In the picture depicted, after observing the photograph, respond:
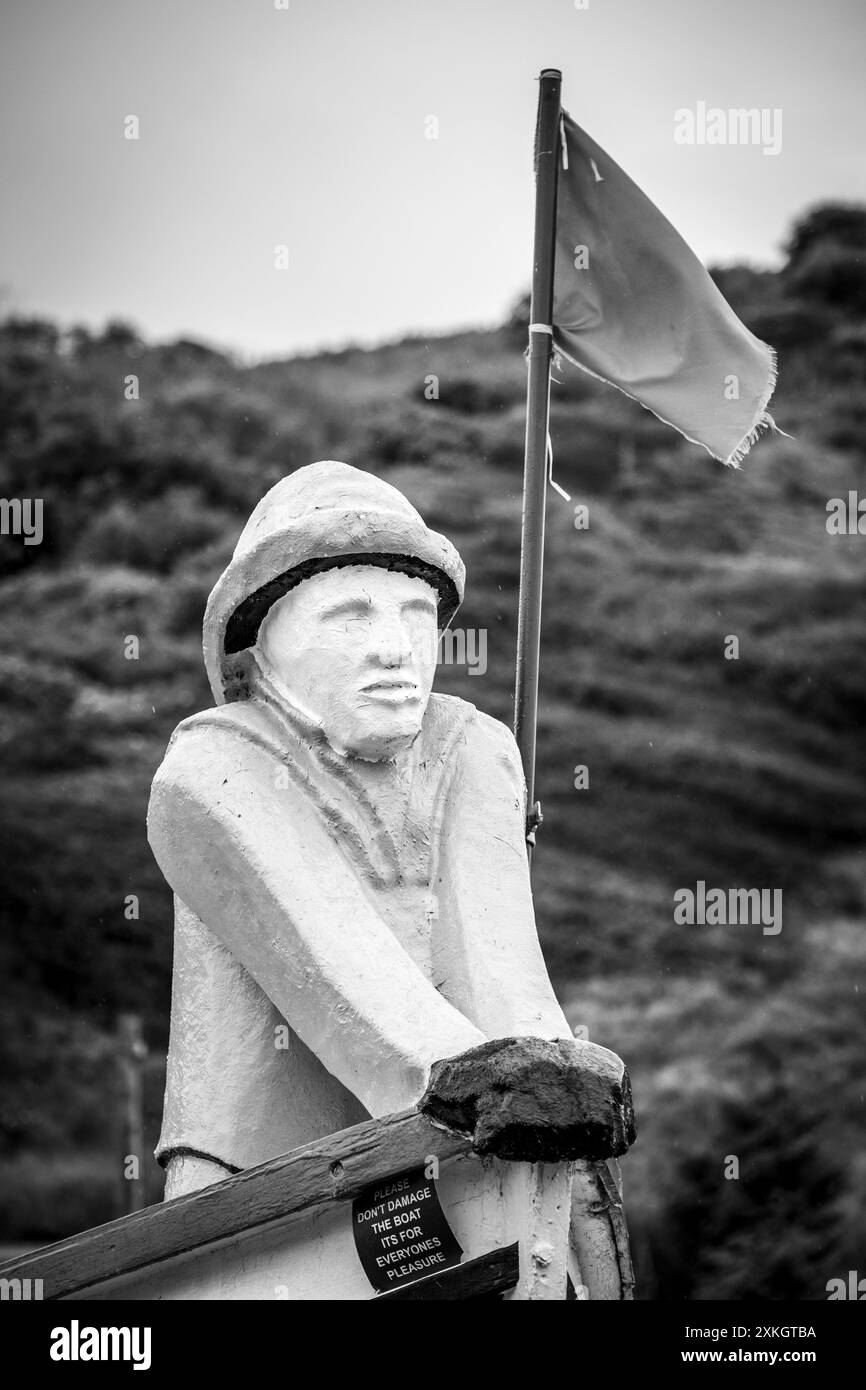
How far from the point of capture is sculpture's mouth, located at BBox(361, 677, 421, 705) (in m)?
5.65

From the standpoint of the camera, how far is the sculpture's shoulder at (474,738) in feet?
19.5

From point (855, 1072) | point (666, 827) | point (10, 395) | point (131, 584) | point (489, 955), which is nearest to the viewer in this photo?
point (489, 955)

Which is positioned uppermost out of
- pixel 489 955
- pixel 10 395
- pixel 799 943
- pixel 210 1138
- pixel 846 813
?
pixel 10 395

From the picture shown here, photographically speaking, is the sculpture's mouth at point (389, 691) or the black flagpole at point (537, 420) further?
the black flagpole at point (537, 420)

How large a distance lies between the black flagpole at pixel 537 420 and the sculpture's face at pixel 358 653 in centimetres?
82

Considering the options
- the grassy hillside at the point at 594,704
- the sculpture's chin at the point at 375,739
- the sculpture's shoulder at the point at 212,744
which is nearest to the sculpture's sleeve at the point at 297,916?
the sculpture's shoulder at the point at 212,744

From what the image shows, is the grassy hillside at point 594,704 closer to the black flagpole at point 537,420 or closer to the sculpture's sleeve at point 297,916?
the black flagpole at point 537,420

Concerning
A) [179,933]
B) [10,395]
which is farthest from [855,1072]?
[179,933]

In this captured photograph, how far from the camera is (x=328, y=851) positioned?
5.62 m

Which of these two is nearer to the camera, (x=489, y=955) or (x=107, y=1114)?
(x=489, y=955)

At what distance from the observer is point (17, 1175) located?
1916cm

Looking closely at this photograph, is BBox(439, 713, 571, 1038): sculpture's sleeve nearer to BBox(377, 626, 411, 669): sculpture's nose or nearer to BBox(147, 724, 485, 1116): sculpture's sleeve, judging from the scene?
BBox(147, 724, 485, 1116): sculpture's sleeve
